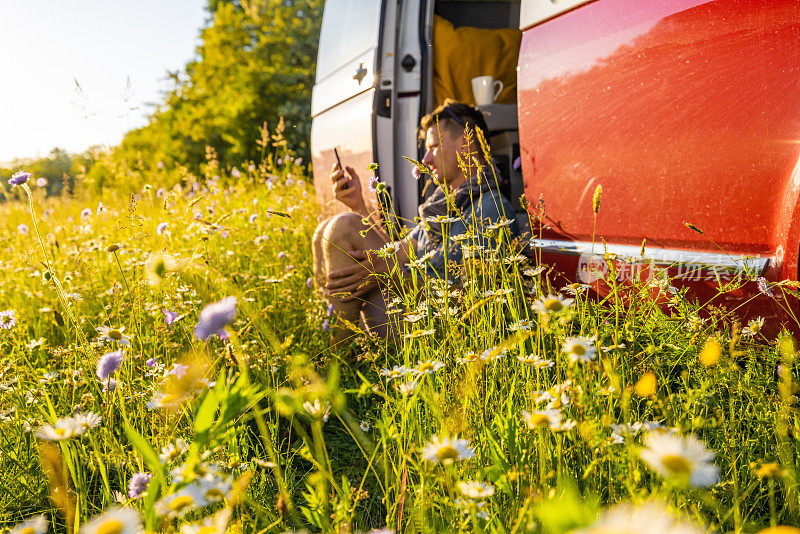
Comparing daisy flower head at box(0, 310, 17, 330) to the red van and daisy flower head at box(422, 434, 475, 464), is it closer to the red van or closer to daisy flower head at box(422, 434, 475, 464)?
daisy flower head at box(422, 434, 475, 464)

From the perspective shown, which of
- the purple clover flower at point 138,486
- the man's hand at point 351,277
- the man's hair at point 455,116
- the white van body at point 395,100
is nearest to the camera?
the purple clover flower at point 138,486

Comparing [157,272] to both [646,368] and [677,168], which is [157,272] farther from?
[677,168]

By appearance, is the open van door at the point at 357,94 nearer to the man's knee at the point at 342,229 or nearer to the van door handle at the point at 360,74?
the van door handle at the point at 360,74

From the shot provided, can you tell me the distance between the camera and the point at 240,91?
16438 mm

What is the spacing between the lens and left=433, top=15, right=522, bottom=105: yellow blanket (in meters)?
3.72

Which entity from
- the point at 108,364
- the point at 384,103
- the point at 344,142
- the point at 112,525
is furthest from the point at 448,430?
the point at 344,142

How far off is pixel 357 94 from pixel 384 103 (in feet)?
1.06

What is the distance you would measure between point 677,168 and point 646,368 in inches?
24.7

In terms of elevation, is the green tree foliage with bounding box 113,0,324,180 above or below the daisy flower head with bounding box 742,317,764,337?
above

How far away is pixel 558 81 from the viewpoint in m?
2.05

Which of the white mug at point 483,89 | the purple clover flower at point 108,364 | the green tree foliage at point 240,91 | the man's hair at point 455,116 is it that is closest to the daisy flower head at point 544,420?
the purple clover flower at point 108,364

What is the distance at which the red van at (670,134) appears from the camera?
1460 mm

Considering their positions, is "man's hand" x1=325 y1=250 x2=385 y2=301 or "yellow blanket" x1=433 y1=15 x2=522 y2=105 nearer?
"man's hand" x1=325 y1=250 x2=385 y2=301

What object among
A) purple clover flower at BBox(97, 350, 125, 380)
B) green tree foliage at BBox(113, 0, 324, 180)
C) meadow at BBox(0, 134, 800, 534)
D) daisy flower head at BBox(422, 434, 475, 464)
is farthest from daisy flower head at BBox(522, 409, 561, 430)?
green tree foliage at BBox(113, 0, 324, 180)
